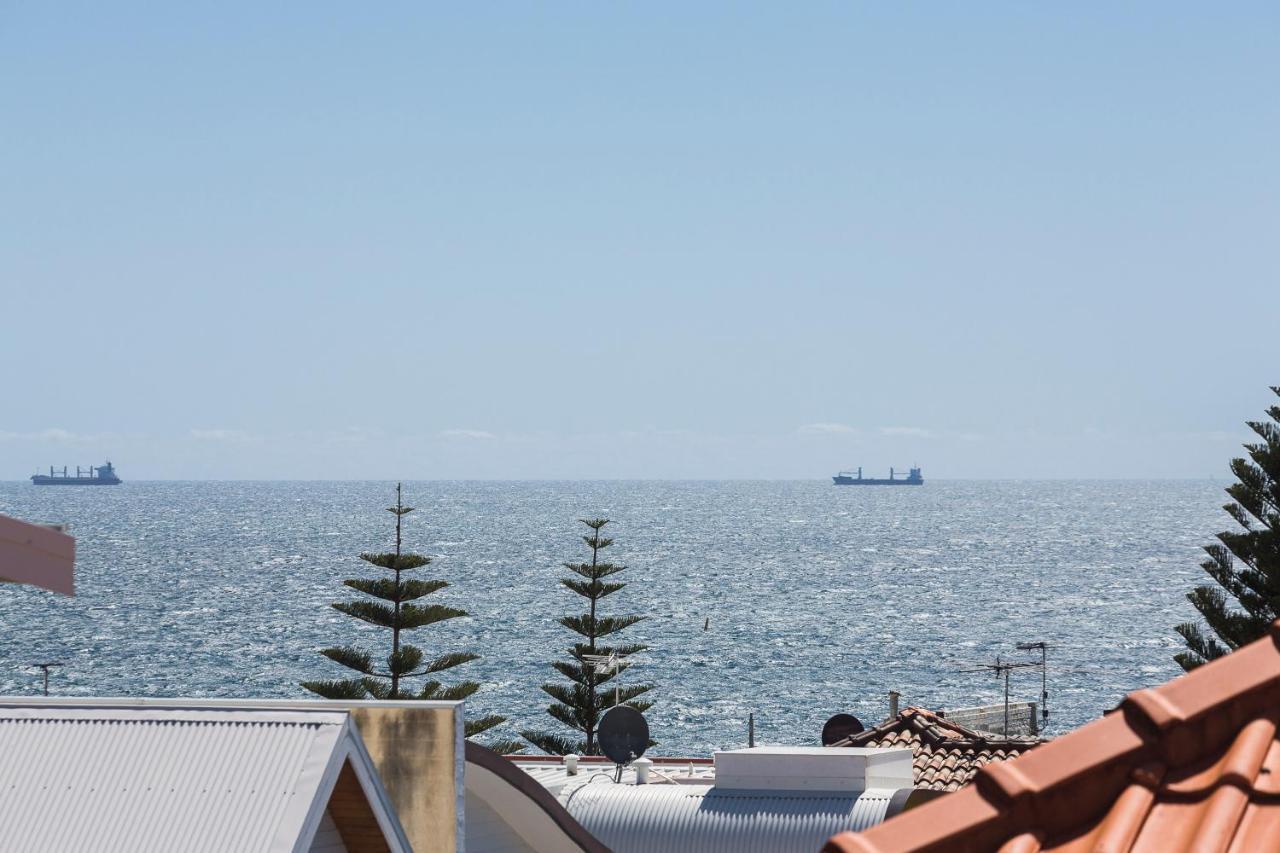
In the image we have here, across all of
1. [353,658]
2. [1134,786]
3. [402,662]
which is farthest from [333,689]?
[1134,786]

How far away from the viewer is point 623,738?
66.5 feet

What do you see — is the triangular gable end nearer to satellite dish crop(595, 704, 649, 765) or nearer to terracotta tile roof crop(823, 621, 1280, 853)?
terracotta tile roof crop(823, 621, 1280, 853)

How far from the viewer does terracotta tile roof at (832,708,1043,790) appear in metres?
22.4

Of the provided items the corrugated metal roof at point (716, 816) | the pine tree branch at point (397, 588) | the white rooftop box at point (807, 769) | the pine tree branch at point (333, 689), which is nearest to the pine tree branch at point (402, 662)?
the pine tree branch at point (333, 689)

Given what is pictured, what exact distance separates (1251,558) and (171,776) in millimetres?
27711

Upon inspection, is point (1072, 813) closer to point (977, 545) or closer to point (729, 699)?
point (729, 699)

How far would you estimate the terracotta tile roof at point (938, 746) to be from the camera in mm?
22375

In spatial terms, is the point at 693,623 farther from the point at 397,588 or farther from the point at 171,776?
the point at 171,776

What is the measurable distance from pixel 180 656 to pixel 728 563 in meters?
73.1

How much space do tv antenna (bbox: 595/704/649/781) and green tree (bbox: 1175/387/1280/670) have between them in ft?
50.8

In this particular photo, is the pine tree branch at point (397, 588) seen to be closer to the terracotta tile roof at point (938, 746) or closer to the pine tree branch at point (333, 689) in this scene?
the pine tree branch at point (333, 689)

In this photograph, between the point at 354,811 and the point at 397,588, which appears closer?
the point at 354,811

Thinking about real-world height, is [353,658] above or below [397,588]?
below

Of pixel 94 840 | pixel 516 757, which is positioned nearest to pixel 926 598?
pixel 516 757
